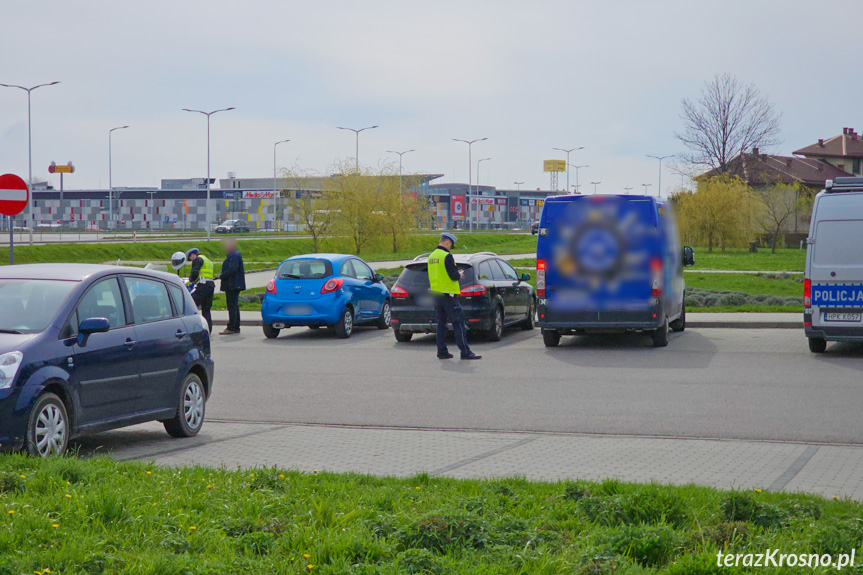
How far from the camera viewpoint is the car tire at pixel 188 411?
9.02 metres

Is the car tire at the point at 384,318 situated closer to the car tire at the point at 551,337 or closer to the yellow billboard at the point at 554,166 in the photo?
the car tire at the point at 551,337

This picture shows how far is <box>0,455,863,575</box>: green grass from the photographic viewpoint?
4617 millimetres

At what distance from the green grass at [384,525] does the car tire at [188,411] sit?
8.28ft

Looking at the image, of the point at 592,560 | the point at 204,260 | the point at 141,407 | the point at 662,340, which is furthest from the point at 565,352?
the point at 592,560

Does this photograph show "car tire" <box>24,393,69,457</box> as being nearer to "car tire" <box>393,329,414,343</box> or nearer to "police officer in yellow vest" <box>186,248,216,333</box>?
"car tire" <box>393,329,414,343</box>

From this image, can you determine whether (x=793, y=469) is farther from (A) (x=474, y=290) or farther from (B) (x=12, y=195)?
(B) (x=12, y=195)

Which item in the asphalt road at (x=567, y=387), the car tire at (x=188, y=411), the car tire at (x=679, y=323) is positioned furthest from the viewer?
the car tire at (x=679, y=323)

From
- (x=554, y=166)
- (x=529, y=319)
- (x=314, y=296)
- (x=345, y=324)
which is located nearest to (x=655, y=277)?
(x=529, y=319)

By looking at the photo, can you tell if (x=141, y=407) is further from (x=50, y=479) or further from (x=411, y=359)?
(x=411, y=359)

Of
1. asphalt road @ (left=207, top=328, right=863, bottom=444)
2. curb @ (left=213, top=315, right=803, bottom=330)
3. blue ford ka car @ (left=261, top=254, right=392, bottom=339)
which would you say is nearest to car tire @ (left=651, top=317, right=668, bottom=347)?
asphalt road @ (left=207, top=328, right=863, bottom=444)

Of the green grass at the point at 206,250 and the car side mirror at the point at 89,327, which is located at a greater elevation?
the car side mirror at the point at 89,327

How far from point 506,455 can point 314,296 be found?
1107 centimetres

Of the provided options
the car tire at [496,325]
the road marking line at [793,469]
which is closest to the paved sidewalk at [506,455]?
the road marking line at [793,469]

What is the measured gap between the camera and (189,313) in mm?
9484
